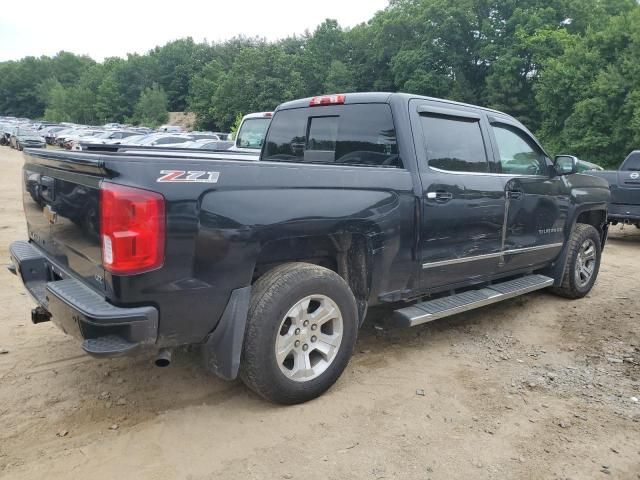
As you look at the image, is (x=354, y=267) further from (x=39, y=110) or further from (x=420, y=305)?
(x=39, y=110)

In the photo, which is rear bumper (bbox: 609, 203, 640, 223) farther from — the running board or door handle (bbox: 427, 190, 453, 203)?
door handle (bbox: 427, 190, 453, 203)

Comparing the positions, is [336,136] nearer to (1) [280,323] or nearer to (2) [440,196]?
(2) [440,196]

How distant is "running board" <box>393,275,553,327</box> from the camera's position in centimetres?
380

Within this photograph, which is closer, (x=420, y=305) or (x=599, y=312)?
(x=420, y=305)

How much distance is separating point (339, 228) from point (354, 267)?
0.46m

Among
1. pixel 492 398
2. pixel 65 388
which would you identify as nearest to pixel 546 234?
pixel 492 398

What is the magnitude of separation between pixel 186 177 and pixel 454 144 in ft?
7.83

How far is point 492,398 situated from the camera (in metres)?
3.50

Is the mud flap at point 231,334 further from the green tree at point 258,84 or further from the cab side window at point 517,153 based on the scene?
the green tree at point 258,84

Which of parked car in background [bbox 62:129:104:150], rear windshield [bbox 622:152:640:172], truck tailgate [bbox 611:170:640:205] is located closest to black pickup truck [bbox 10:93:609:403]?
truck tailgate [bbox 611:170:640:205]

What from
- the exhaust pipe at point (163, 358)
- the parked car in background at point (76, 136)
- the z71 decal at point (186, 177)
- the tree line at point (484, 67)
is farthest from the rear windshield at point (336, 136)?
the parked car in background at point (76, 136)

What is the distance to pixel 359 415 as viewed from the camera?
127 inches

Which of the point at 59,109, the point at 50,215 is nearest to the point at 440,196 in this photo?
the point at 50,215

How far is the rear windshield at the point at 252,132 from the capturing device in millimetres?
10367
